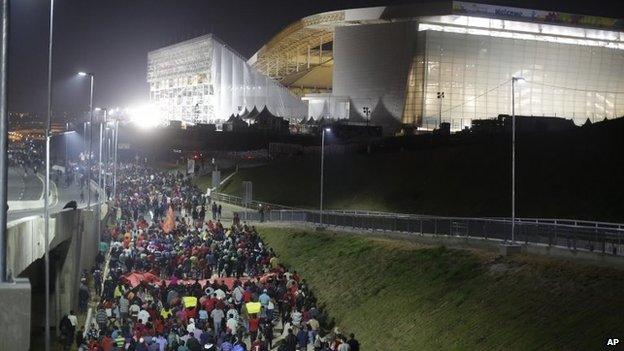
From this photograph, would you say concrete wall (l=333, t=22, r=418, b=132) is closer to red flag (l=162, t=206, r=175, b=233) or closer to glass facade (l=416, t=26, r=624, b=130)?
glass facade (l=416, t=26, r=624, b=130)

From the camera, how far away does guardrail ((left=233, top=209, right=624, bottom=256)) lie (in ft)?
69.1

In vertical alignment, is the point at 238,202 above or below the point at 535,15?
below

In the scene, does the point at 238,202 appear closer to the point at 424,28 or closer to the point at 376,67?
the point at 376,67

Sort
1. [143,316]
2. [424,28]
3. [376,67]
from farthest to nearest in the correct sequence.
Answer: [376,67], [424,28], [143,316]

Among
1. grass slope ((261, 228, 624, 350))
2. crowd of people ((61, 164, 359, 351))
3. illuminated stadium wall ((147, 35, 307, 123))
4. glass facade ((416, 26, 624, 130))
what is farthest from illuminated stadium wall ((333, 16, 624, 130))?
grass slope ((261, 228, 624, 350))

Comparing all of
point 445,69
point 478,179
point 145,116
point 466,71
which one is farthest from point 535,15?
point 478,179

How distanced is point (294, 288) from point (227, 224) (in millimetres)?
17774

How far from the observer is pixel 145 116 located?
116m

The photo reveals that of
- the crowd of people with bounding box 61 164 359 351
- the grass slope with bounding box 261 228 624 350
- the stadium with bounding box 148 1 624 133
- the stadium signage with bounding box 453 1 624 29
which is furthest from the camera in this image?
the stadium signage with bounding box 453 1 624 29

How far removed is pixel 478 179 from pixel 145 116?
78.3 meters

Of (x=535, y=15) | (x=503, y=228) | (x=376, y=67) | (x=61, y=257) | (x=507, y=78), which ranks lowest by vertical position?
(x=61, y=257)

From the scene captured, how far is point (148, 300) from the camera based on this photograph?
22.0m

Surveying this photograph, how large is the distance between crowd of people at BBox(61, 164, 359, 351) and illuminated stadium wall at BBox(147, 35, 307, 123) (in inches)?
3004

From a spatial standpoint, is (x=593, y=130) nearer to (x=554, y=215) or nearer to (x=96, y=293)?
(x=554, y=215)
